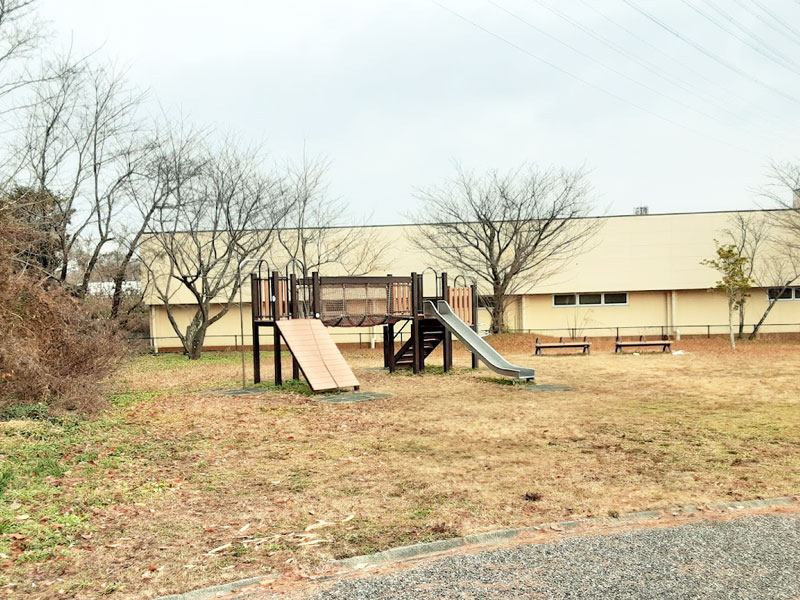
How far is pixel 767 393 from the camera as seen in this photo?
1246 centimetres

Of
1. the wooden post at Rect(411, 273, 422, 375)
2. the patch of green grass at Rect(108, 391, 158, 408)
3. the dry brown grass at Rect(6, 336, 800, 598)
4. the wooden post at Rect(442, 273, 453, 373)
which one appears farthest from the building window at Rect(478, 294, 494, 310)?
the patch of green grass at Rect(108, 391, 158, 408)

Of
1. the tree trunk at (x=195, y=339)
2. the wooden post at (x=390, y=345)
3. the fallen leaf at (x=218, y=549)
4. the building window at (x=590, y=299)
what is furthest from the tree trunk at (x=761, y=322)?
the fallen leaf at (x=218, y=549)

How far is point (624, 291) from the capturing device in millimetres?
32281

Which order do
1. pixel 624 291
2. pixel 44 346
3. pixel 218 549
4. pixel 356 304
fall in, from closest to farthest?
pixel 218 549
pixel 44 346
pixel 356 304
pixel 624 291

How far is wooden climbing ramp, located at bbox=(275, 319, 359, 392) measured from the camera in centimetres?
1361

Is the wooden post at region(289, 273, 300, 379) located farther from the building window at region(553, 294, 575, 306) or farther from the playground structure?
the building window at region(553, 294, 575, 306)

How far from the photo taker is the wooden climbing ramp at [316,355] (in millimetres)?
13609

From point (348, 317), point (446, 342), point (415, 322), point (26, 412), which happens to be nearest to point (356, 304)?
point (348, 317)

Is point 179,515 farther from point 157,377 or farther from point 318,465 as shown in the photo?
point 157,377

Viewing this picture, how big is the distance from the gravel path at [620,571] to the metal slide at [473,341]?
10.1 meters

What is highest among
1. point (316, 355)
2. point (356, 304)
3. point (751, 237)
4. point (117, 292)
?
point (751, 237)

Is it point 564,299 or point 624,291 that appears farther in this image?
point 564,299

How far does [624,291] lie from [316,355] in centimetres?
2126

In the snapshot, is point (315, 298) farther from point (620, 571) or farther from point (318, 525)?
point (620, 571)
